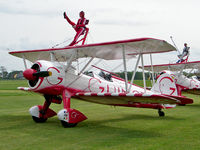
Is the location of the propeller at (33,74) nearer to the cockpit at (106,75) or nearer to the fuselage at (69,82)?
the fuselage at (69,82)

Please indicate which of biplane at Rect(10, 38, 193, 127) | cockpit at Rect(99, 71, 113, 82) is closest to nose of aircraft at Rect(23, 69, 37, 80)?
biplane at Rect(10, 38, 193, 127)

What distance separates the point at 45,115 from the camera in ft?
29.7

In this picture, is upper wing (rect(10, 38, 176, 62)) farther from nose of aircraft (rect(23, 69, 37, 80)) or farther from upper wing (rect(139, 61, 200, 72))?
upper wing (rect(139, 61, 200, 72))

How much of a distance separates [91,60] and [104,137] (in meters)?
3.43

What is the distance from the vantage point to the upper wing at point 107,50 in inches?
290

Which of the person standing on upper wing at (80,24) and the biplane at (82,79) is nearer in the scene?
the biplane at (82,79)

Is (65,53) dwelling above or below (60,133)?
above

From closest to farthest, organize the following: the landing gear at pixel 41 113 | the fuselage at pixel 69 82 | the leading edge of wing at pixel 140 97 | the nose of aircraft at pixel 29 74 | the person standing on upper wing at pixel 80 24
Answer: the leading edge of wing at pixel 140 97
the nose of aircraft at pixel 29 74
the fuselage at pixel 69 82
the landing gear at pixel 41 113
the person standing on upper wing at pixel 80 24

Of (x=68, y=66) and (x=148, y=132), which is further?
(x=68, y=66)

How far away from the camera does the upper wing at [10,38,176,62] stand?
7.36 meters

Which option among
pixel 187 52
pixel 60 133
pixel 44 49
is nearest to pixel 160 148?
pixel 60 133

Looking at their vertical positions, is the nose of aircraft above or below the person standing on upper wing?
below

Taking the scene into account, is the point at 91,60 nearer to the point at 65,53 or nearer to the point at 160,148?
the point at 65,53

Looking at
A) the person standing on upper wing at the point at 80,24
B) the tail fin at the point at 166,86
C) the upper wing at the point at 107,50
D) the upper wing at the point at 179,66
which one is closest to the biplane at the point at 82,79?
the upper wing at the point at 107,50
